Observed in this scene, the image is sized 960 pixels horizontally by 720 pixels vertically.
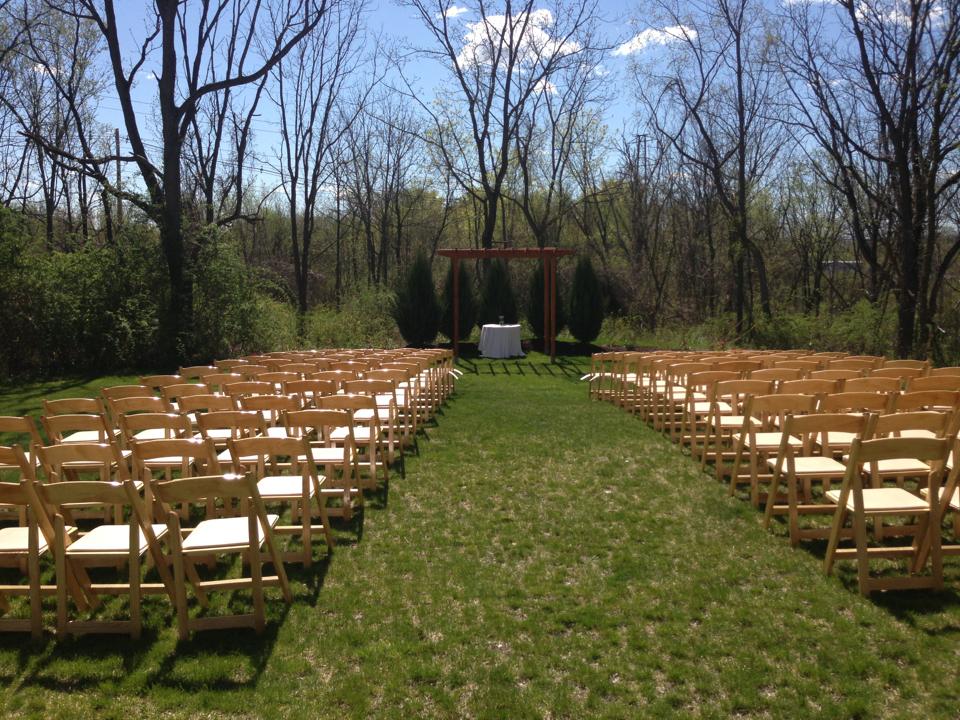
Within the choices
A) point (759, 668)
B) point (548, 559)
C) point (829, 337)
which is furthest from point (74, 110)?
point (759, 668)

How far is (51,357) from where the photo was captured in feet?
53.9

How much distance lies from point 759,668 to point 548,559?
160 centimetres

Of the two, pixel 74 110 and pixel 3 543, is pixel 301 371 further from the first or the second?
pixel 74 110

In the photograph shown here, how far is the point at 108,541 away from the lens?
148 inches

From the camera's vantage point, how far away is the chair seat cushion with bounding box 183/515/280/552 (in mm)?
3646

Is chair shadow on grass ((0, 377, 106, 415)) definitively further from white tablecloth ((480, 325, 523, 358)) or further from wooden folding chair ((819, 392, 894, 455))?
wooden folding chair ((819, 392, 894, 455))

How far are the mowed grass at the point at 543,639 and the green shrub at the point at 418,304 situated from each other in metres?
16.6

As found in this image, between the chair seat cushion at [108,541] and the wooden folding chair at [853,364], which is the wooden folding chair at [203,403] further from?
the wooden folding chair at [853,364]

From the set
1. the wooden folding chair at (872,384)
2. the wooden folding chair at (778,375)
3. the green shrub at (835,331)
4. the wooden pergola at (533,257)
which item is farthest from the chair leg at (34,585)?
the green shrub at (835,331)

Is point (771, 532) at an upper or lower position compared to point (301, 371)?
lower

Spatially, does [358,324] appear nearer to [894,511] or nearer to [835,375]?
[835,375]

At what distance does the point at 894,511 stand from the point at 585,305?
61.1 ft

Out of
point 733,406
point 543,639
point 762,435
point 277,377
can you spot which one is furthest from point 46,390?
point 543,639

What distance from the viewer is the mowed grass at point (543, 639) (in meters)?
3.01
